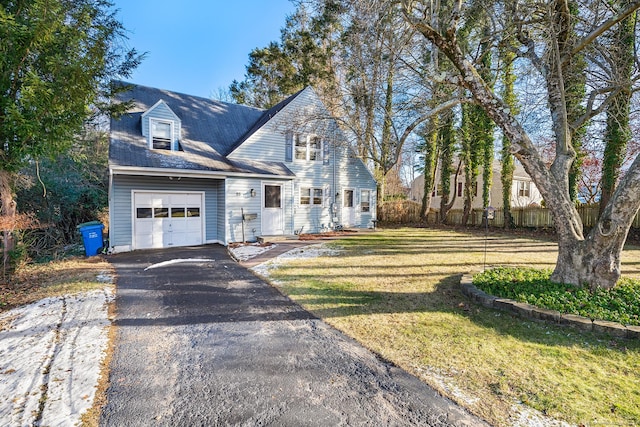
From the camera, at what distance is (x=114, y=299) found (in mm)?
5234

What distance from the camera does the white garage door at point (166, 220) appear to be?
10531 millimetres

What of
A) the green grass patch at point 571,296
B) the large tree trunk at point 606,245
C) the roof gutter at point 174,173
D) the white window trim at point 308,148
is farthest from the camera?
the white window trim at point 308,148

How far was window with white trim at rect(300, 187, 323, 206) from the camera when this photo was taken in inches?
572

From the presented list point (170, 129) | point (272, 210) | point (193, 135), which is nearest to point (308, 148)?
point (272, 210)

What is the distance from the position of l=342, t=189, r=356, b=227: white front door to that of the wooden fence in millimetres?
4519

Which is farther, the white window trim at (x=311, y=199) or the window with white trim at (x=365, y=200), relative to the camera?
the window with white trim at (x=365, y=200)

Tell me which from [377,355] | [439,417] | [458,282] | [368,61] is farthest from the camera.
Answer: [368,61]

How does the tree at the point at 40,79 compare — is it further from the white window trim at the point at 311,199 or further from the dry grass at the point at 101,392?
the white window trim at the point at 311,199

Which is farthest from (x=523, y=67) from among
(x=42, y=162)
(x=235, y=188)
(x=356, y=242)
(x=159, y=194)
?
(x=42, y=162)

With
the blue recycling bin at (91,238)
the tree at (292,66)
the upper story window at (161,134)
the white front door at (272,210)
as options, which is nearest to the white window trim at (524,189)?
the tree at (292,66)

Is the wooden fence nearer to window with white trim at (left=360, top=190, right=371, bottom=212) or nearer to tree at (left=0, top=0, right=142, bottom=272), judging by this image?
window with white trim at (left=360, top=190, right=371, bottom=212)

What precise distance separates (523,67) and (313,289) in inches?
330

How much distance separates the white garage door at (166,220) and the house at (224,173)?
0.11ft

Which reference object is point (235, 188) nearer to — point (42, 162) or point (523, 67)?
point (42, 162)
